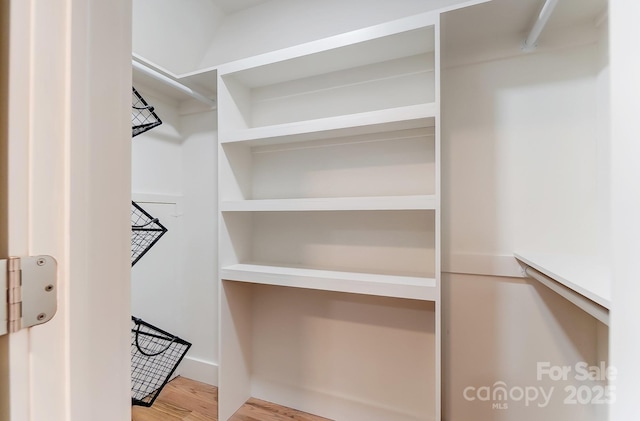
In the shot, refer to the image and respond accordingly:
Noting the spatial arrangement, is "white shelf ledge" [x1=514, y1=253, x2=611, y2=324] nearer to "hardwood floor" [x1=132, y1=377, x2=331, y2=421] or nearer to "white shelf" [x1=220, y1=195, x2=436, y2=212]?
"white shelf" [x1=220, y1=195, x2=436, y2=212]

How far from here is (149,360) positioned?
1.77m

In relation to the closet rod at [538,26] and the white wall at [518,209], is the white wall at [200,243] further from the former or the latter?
the closet rod at [538,26]

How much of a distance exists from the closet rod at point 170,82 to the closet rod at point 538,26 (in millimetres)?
1785

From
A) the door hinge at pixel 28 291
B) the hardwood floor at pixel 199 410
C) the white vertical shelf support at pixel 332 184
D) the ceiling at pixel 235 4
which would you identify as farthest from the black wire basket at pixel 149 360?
the ceiling at pixel 235 4

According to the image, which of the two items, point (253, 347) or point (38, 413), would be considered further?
point (253, 347)

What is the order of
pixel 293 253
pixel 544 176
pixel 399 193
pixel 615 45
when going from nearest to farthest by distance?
pixel 615 45
pixel 544 176
pixel 399 193
pixel 293 253

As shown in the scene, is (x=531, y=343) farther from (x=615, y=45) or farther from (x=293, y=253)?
(x=615, y=45)

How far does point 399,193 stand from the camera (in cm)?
149

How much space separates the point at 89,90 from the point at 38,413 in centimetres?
42

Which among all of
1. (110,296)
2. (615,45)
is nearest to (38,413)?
(110,296)

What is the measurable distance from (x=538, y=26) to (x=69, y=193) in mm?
1633

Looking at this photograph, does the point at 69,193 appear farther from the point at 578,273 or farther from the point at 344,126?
the point at 578,273

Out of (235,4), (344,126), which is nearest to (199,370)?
(344,126)

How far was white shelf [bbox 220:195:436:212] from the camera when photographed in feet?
3.99
